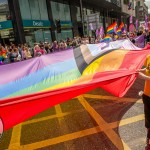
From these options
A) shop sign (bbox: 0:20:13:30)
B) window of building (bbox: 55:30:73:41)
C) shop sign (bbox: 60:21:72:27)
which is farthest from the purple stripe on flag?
shop sign (bbox: 60:21:72:27)

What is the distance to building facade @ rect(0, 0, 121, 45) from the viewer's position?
1927 cm

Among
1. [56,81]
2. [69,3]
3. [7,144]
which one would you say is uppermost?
[69,3]

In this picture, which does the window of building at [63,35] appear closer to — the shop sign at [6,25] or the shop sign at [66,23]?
the shop sign at [66,23]

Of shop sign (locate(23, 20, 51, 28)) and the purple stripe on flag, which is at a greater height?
shop sign (locate(23, 20, 51, 28))

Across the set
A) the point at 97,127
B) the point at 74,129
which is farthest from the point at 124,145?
the point at 74,129

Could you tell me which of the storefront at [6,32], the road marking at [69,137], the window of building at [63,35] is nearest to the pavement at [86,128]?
the road marking at [69,137]

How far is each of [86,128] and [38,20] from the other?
64.9 feet

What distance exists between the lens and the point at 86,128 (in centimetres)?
468

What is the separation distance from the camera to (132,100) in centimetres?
597

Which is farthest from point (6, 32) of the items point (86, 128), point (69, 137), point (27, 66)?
point (69, 137)

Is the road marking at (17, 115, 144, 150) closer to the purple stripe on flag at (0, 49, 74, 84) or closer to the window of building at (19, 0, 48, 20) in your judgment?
the purple stripe on flag at (0, 49, 74, 84)

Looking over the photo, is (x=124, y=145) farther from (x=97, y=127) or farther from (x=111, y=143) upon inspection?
(x=97, y=127)

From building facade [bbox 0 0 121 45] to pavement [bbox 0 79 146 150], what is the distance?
14.8m

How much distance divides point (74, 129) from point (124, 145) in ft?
3.93
